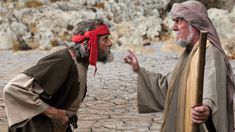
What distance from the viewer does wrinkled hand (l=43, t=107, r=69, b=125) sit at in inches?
128

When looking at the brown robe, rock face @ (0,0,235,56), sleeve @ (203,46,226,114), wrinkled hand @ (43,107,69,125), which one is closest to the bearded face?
the brown robe

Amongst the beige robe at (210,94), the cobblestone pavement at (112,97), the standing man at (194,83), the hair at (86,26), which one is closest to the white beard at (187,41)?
the standing man at (194,83)

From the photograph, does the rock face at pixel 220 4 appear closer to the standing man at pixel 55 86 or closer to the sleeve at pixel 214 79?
the standing man at pixel 55 86

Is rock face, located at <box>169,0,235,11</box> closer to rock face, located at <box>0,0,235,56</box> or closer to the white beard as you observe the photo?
rock face, located at <box>0,0,235,56</box>

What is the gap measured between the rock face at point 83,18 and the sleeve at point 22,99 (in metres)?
14.1

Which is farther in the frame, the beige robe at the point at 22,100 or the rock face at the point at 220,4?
the rock face at the point at 220,4

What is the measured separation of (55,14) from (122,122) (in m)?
13.3

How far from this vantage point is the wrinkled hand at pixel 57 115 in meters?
3.25

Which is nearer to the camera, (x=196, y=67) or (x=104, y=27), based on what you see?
(x=196, y=67)

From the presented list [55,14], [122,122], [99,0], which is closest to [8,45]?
[55,14]

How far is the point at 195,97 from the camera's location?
9.56ft

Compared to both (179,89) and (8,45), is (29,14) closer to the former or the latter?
(8,45)

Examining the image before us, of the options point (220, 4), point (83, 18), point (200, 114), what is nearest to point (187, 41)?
point (200, 114)

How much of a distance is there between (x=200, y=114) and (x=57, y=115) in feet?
3.01
